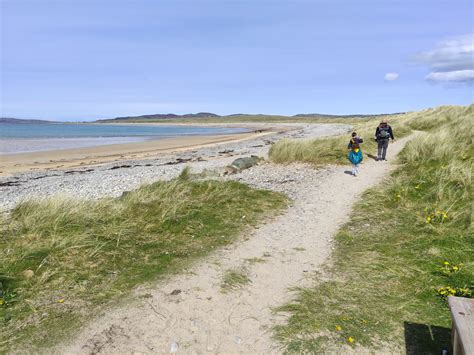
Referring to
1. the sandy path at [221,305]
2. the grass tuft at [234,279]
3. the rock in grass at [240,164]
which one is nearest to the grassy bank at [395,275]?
the sandy path at [221,305]

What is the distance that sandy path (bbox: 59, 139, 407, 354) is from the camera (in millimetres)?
4012

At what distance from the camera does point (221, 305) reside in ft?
15.8

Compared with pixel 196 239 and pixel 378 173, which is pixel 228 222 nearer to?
pixel 196 239

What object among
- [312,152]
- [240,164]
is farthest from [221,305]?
[312,152]

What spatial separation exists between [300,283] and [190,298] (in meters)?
1.64

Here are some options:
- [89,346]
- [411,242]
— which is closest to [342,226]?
[411,242]

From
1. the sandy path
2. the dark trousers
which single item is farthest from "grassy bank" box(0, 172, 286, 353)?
the dark trousers

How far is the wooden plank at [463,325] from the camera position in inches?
115

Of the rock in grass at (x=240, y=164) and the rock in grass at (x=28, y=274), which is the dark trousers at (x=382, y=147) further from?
the rock in grass at (x=28, y=274)

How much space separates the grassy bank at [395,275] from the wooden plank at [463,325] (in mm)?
681

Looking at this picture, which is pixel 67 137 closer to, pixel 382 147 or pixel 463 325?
pixel 382 147

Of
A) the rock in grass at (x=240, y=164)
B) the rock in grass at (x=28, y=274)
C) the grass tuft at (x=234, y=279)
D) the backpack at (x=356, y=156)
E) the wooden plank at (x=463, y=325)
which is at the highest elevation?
the backpack at (x=356, y=156)

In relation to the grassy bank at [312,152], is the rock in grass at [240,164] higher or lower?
lower

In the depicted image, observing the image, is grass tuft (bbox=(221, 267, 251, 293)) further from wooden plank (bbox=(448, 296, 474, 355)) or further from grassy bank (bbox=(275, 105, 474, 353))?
wooden plank (bbox=(448, 296, 474, 355))
